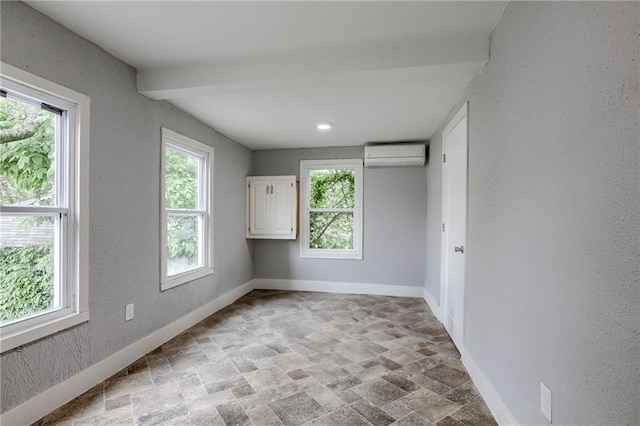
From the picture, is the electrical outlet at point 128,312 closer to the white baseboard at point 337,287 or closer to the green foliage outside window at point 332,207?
the white baseboard at point 337,287

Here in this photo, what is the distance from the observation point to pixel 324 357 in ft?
8.73

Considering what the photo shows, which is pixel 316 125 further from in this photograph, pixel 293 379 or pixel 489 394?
pixel 489 394

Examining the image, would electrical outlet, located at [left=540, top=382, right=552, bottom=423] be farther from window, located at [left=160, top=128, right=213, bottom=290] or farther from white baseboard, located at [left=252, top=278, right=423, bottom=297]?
white baseboard, located at [left=252, top=278, right=423, bottom=297]

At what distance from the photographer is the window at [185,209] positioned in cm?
303

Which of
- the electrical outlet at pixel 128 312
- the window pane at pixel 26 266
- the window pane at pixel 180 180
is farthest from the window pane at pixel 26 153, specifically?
the window pane at pixel 180 180

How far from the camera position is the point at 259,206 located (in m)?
4.83

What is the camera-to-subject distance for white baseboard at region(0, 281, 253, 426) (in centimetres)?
174

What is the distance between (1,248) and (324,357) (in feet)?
7.39

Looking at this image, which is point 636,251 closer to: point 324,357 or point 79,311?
point 324,357

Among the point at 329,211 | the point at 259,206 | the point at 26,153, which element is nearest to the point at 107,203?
the point at 26,153

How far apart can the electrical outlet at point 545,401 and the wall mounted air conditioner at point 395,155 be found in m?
3.40

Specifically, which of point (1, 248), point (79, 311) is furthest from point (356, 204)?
point (1, 248)

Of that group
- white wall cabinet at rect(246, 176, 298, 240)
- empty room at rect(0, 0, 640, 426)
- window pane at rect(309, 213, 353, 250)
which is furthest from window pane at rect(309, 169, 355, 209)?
empty room at rect(0, 0, 640, 426)

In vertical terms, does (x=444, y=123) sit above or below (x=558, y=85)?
above
